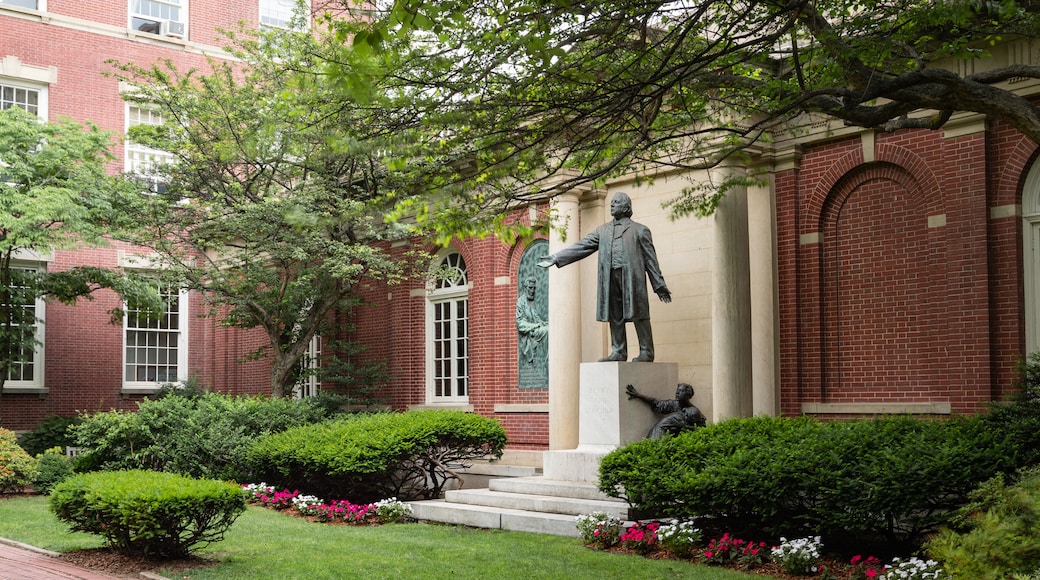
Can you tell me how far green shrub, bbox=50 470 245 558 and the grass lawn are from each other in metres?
0.51

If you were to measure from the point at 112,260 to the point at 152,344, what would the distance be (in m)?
2.72

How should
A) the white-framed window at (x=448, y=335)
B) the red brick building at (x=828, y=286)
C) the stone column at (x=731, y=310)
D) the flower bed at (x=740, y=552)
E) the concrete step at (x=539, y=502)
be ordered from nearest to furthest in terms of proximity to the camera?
1. the flower bed at (x=740, y=552)
2. the concrete step at (x=539, y=502)
3. the red brick building at (x=828, y=286)
4. the stone column at (x=731, y=310)
5. the white-framed window at (x=448, y=335)

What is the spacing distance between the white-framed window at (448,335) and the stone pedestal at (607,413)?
26.4 feet

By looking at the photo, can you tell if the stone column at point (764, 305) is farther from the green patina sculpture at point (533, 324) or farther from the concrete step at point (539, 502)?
the green patina sculpture at point (533, 324)

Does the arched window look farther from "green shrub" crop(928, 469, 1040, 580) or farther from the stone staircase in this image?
"green shrub" crop(928, 469, 1040, 580)

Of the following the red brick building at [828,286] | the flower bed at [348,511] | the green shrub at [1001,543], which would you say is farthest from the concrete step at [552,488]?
the green shrub at [1001,543]

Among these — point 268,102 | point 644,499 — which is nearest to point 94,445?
point 268,102

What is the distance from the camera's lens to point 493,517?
13.0 meters

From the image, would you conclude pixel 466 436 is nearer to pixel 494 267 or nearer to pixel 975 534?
pixel 494 267

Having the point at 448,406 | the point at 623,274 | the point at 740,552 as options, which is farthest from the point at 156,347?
the point at 740,552

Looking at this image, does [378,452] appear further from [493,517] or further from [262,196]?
[262,196]

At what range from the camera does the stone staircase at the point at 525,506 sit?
12312mm

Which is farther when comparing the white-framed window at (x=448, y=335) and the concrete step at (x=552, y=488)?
the white-framed window at (x=448, y=335)

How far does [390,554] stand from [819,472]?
4.46 meters
